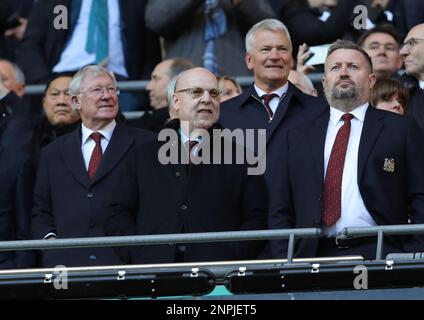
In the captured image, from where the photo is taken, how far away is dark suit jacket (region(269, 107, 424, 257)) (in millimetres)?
9695

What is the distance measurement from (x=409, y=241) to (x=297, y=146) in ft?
3.24

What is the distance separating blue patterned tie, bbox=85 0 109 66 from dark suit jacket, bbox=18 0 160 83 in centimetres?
16

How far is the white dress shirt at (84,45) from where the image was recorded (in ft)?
44.3

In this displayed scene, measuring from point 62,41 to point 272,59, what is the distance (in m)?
3.13

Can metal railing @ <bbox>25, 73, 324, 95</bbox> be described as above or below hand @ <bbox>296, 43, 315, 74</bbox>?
below

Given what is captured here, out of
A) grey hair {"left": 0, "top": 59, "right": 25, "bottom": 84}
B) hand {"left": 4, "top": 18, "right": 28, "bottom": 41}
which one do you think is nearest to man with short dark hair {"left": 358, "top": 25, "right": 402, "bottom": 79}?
grey hair {"left": 0, "top": 59, "right": 25, "bottom": 84}

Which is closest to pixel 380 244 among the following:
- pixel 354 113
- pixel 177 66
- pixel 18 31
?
pixel 354 113

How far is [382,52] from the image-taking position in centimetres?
1197

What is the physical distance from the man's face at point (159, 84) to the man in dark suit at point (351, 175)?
8.49 feet

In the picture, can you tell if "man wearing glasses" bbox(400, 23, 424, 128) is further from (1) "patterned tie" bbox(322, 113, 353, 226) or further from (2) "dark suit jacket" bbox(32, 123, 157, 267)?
(2) "dark suit jacket" bbox(32, 123, 157, 267)

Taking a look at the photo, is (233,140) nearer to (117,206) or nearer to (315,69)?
(117,206)

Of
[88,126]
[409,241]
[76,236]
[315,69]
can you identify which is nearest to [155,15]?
[315,69]

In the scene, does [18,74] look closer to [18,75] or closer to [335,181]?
[18,75]

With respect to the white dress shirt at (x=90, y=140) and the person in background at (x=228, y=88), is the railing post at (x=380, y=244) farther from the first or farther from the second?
the person in background at (x=228, y=88)
